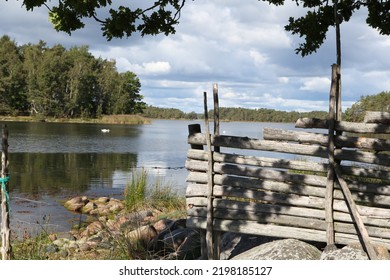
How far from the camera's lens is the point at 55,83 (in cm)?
7550

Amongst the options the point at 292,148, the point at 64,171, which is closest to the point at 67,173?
the point at 64,171

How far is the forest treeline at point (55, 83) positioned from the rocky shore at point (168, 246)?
2687 inches

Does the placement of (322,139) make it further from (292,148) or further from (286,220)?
(286,220)

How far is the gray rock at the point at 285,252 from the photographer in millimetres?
6105

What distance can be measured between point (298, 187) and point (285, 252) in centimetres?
103

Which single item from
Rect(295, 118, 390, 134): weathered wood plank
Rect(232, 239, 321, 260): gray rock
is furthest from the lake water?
Rect(295, 118, 390, 134): weathered wood plank

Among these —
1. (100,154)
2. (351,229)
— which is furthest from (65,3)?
(100,154)

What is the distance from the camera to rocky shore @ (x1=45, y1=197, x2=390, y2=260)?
616cm

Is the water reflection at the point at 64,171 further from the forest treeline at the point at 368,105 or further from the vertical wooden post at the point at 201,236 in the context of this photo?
the forest treeline at the point at 368,105

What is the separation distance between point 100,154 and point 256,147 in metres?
24.9

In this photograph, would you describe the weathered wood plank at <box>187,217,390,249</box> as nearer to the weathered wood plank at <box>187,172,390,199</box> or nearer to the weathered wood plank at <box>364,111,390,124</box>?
the weathered wood plank at <box>187,172,390,199</box>

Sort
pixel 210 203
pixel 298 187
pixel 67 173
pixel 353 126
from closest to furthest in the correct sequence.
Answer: pixel 353 126, pixel 298 187, pixel 210 203, pixel 67 173
